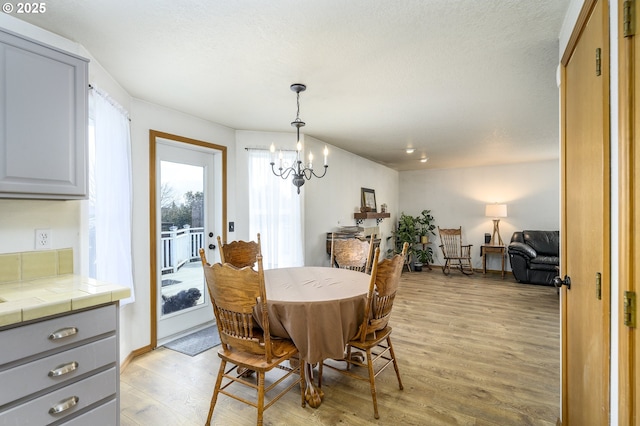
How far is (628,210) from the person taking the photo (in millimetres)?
898

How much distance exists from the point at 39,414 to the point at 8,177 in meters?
Result: 1.08

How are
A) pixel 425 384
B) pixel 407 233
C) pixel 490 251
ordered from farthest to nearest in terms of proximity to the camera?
Answer: pixel 407 233 → pixel 490 251 → pixel 425 384

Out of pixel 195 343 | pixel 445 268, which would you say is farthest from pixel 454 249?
pixel 195 343

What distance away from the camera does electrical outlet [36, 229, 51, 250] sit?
1796mm

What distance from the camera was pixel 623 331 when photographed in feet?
3.01

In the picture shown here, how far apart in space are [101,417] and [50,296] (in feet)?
2.01

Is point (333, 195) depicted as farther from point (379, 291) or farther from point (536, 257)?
point (536, 257)

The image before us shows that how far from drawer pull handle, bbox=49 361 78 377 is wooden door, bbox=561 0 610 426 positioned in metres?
2.07

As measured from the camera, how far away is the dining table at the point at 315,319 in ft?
6.05

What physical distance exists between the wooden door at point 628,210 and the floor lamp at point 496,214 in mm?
6094

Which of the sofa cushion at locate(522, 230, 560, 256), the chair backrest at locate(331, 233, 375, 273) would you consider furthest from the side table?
the chair backrest at locate(331, 233, 375, 273)

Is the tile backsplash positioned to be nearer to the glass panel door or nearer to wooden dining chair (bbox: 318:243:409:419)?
the glass panel door

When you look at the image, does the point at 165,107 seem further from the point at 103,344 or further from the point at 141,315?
the point at 103,344

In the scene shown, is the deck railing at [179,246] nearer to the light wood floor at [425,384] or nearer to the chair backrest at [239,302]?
the light wood floor at [425,384]
